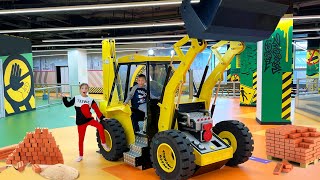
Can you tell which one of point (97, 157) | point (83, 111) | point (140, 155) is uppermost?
point (83, 111)

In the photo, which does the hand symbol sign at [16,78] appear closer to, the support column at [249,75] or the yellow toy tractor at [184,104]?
the yellow toy tractor at [184,104]

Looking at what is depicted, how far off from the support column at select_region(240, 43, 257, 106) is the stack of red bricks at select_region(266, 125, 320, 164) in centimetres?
769

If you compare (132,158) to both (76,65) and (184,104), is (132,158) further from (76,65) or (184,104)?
(76,65)

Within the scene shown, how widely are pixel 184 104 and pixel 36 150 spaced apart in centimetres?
296

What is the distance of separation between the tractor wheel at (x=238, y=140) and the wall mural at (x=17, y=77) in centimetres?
951

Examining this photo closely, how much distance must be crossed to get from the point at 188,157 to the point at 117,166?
1797mm

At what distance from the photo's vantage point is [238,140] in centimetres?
542

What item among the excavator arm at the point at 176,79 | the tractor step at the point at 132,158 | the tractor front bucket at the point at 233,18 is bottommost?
the tractor step at the point at 132,158

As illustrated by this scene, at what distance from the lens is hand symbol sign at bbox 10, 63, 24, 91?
40.4ft

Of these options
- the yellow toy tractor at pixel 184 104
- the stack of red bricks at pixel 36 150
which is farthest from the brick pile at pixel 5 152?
the yellow toy tractor at pixel 184 104

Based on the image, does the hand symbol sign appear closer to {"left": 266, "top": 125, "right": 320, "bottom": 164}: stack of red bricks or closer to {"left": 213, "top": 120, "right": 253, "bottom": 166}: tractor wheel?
{"left": 213, "top": 120, "right": 253, "bottom": 166}: tractor wheel

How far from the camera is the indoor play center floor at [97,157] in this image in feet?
17.0

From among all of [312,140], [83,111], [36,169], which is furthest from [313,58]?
[36,169]

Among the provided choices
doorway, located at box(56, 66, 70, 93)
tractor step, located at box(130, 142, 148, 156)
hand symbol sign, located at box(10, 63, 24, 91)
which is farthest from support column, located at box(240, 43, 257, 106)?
doorway, located at box(56, 66, 70, 93)
